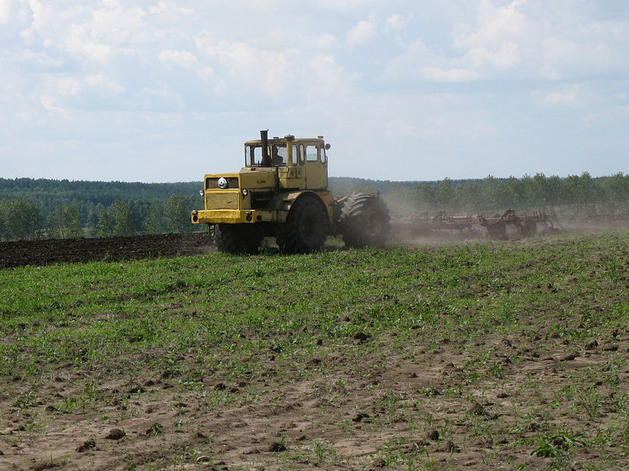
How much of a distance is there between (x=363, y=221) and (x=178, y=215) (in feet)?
315

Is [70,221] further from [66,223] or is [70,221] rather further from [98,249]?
[98,249]

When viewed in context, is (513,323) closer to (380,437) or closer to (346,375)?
(346,375)

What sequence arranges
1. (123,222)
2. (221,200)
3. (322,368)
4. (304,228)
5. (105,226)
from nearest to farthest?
1. (322,368)
2. (221,200)
3. (304,228)
4. (123,222)
5. (105,226)

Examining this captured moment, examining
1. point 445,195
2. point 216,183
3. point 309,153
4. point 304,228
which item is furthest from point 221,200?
point 445,195

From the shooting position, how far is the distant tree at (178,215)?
4604 inches

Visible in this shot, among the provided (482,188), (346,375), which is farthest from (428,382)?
(482,188)

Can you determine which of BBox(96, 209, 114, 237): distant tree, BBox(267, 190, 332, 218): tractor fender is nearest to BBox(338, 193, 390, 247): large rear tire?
BBox(267, 190, 332, 218): tractor fender

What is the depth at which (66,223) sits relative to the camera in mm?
108562

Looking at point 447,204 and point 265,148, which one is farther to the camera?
point 447,204

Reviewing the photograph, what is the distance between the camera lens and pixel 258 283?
1712 centimetres

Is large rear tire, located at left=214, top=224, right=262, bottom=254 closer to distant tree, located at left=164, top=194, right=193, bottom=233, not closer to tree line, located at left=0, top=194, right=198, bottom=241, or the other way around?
tree line, located at left=0, top=194, right=198, bottom=241

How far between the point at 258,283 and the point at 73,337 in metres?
5.60

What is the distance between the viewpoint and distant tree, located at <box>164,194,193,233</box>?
384 ft

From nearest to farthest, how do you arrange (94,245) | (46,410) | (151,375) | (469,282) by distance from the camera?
(46,410) < (151,375) < (469,282) < (94,245)
